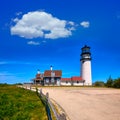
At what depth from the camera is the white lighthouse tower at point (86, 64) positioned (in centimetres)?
8472

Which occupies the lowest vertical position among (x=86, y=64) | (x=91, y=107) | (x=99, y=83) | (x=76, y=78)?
(x=91, y=107)

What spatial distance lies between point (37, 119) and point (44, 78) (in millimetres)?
76555

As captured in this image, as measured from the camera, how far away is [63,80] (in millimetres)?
93312

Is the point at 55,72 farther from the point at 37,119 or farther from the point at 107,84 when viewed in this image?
the point at 37,119

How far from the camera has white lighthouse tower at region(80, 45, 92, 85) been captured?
8472 centimetres

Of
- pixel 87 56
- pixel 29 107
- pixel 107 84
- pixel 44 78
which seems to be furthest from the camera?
pixel 44 78

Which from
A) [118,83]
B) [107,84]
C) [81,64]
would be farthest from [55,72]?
[118,83]

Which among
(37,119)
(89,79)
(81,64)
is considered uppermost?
(81,64)

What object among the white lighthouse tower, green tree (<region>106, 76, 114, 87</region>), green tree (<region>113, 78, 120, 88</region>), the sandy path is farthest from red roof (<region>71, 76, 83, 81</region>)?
the sandy path

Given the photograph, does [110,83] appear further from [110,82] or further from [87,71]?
[87,71]

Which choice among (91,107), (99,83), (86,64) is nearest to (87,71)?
(86,64)

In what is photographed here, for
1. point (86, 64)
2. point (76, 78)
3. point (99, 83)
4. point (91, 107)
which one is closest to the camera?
point (91, 107)

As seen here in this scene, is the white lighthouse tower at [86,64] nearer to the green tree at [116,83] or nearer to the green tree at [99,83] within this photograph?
the green tree at [99,83]

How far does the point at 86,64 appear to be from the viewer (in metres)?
84.8
